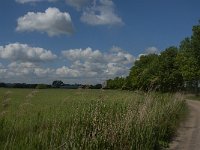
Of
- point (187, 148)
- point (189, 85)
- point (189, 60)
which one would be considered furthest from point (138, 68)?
point (187, 148)

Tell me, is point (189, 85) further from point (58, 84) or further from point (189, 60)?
point (58, 84)

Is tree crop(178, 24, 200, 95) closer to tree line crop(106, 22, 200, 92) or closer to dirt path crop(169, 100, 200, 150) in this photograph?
tree line crop(106, 22, 200, 92)

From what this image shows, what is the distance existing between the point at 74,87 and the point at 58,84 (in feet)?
2.78

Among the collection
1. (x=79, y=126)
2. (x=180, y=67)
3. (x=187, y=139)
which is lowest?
(x=187, y=139)

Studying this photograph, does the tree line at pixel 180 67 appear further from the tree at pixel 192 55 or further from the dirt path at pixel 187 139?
the dirt path at pixel 187 139

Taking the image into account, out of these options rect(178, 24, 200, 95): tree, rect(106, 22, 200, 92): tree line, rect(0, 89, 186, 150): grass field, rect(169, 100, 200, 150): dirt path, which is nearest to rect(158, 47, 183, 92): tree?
rect(106, 22, 200, 92): tree line

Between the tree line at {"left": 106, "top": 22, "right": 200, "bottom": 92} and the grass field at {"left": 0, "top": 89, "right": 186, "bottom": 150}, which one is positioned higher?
the tree line at {"left": 106, "top": 22, "right": 200, "bottom": 92}

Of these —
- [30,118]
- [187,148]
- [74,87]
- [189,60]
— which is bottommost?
[187,148]

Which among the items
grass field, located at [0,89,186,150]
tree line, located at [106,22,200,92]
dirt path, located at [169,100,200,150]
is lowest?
dirt path, located at [169,100,200,150]

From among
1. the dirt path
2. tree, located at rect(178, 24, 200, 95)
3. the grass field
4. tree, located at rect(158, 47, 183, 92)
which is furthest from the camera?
tree, located at rect(158, 47, 183, 92)

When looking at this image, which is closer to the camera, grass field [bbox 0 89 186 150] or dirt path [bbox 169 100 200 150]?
grass field [bbox 0 89 186 150]

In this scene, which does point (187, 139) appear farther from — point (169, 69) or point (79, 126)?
point (169, 69)

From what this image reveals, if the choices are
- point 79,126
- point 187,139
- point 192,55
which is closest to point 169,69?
point 192,55

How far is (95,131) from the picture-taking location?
11.5 metres
